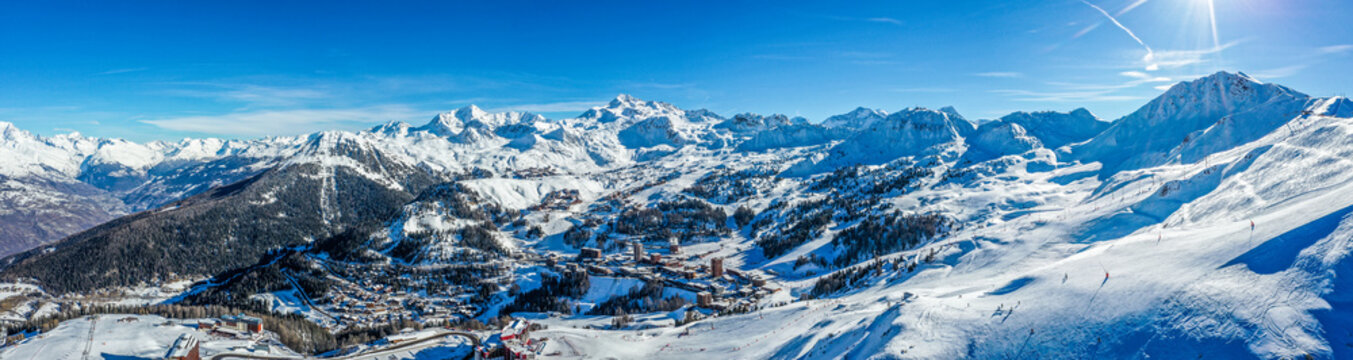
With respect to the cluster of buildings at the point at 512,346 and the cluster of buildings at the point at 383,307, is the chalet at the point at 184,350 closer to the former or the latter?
the cluster of buildings at the point at 512,346

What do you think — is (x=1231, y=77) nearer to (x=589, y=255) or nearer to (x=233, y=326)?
(x=589, y=255)

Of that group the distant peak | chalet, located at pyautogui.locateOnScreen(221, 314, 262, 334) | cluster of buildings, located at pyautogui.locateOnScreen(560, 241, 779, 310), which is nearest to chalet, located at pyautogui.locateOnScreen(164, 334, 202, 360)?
chalet, located at pyautogui.locateOnScreen(221, 314, 262, 334)

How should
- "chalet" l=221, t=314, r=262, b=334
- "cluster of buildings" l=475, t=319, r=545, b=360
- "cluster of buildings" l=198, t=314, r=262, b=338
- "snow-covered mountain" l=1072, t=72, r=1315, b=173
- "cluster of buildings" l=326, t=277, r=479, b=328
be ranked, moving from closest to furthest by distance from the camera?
"cluster of buildings" l=475, t=319, r=545, b=360 → "cluster of buildings" l=198, t=314, r=262, b=338 → "chalet" l=221, t=314, r=262, b=334 → "cluster of buildings" l=326, t=277, r=479, b=328 → "snow-covered mountain" l=1072, t=72, r=1315, b=173

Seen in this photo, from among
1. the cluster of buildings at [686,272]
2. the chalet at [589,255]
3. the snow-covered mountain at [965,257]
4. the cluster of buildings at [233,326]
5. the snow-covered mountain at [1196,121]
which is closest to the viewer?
the snow-covered mountain at [965,257]

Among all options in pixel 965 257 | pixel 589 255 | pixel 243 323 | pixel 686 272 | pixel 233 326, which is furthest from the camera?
pixel 589 255

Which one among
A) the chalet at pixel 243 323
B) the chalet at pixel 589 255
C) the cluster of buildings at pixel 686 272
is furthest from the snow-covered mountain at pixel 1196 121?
the chalet at pixel 243 323

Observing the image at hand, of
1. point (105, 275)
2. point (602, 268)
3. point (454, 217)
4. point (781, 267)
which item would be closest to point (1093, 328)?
point (781, 267)

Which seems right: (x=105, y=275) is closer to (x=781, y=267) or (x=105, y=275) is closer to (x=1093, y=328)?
(x=781, y=267)

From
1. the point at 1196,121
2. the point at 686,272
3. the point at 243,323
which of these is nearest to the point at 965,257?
the point at 686,272

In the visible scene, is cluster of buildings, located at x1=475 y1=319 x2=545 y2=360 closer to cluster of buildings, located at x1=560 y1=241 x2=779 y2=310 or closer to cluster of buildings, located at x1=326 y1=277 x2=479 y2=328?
cluster of buildings, located at x1=560 y1=241 x2=779 y2=310

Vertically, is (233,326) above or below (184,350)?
below

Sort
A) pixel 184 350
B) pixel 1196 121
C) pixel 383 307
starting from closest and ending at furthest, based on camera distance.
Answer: pixel 184 350, pixel 383 307, pixel 1196 121
